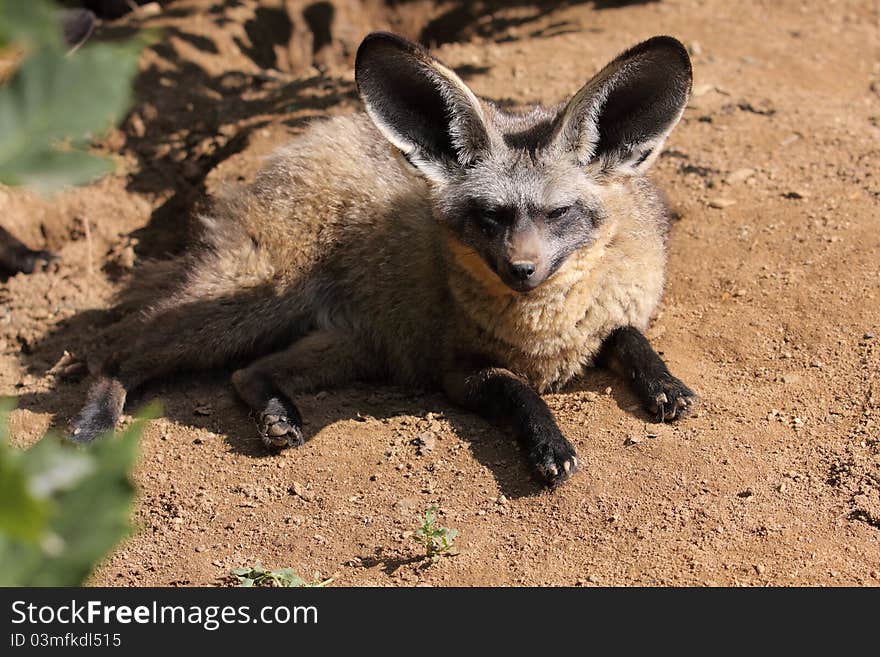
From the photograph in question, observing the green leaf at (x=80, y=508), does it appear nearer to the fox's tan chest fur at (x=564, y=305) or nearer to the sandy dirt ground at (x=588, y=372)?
the sandy dirt ground at (x=588, y=372)

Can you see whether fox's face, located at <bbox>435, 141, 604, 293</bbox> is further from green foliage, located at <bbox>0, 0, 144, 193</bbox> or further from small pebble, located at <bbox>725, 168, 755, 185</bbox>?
green foliage, located at <bbox>0, 0, 144, 193</bbox>

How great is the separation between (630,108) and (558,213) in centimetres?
62

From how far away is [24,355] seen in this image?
20.6 feet

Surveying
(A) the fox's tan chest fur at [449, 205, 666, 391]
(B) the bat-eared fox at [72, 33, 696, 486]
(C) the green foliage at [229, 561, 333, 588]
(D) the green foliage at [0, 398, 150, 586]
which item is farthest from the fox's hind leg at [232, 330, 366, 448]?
(D) the green foliage at [0, 398, 150, 586]

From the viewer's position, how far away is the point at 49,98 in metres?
1.19

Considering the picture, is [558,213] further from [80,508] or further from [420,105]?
[80,508]

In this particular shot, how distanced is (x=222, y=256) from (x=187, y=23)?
3743 millimetres

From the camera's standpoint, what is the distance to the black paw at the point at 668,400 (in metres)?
4.52

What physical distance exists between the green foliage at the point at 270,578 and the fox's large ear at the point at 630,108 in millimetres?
2261

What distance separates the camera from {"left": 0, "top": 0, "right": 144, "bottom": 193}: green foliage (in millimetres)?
1176

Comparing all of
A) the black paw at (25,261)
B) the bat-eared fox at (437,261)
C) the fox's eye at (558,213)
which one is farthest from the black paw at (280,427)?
the black paw at (25,261)

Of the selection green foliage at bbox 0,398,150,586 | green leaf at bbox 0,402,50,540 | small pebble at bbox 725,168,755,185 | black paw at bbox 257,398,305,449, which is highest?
green leaf at bbox 0,402,50,540

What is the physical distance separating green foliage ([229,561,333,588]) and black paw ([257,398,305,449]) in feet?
3.30

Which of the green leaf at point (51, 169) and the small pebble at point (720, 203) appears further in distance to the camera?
the small pebble at point (720, 203)
